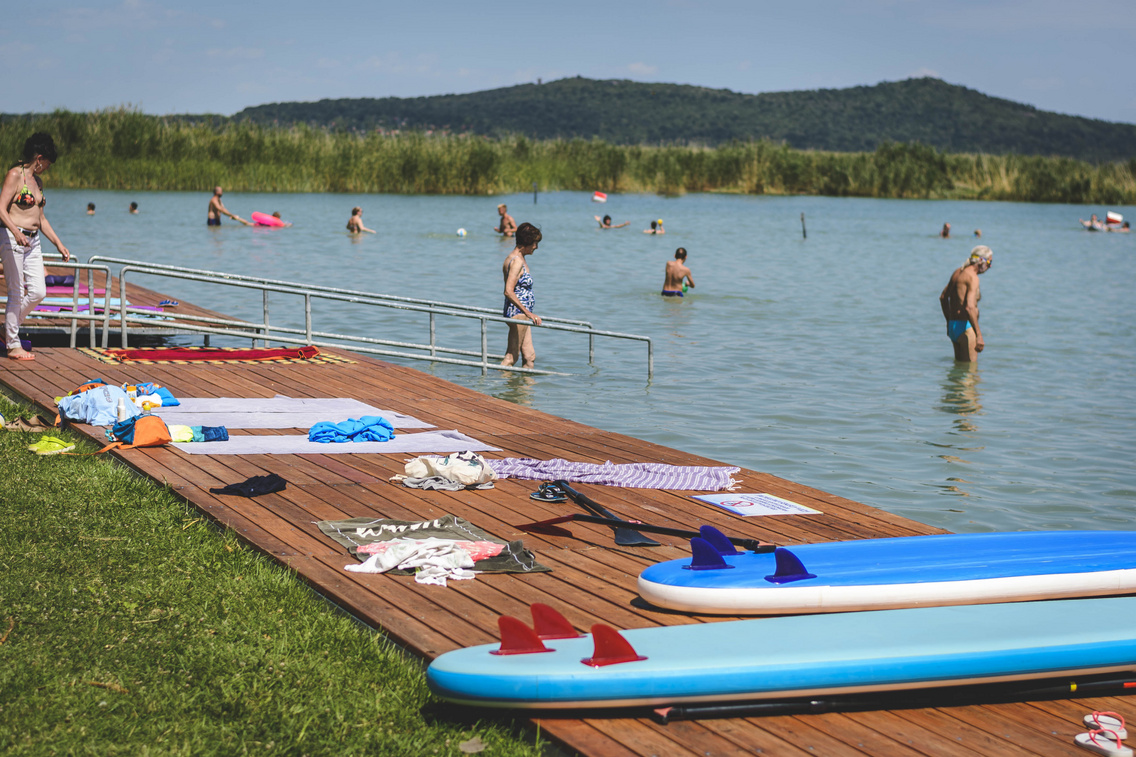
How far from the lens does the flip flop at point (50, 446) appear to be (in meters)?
7.00

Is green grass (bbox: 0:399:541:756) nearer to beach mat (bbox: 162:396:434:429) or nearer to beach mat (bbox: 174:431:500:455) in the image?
beach mat (bbox: 174:431:500:455)

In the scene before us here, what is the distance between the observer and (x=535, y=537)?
18.6ft

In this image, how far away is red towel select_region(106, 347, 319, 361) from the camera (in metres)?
10.8

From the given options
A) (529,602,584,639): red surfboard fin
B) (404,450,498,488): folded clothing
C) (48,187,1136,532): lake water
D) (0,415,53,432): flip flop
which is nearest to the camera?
(529,602,584,639): red surfboard fin

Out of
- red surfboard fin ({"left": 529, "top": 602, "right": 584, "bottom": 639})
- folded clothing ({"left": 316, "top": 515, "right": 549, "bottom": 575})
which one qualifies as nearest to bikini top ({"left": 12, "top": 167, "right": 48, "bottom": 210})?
folded clothing ({"left": 316, "top": 515, "right": 549, "bottom": 575})

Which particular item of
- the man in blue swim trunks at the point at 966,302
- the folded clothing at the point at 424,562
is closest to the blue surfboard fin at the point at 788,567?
the folded clothing at the point at 424,562

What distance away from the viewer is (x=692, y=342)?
60.2 feet

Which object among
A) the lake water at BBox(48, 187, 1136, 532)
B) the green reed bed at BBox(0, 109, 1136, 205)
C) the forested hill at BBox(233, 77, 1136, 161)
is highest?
the forested hill at BBox(233, 77, 1136, 161)

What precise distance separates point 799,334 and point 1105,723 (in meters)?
16.3

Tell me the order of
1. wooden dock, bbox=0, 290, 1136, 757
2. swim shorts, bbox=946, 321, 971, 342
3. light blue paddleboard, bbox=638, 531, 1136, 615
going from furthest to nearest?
swim shorts, bbox=946, 321, 971, 342 < light blue paddleboard, bbox=638, 531, 1136, 615 < wooden dock, bbox=0, 290, 1136, 757

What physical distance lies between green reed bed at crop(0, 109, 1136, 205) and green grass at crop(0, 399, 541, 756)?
41.0 meters

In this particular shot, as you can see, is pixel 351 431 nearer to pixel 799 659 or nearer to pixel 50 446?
pixel 50 446

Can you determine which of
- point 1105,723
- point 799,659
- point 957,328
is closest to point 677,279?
point 957,328

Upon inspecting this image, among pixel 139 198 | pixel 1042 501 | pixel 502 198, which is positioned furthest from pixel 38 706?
pixel 502 198
